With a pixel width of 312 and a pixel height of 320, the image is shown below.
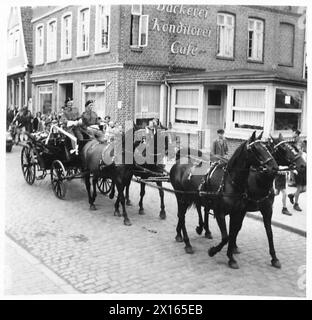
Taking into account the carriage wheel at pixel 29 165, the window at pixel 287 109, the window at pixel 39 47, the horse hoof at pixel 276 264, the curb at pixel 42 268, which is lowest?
the curb at pixel 42 268

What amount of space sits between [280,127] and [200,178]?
25.8ft

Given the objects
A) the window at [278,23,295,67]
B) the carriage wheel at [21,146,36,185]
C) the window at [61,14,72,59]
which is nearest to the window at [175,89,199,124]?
the window at [278,23,295,67]

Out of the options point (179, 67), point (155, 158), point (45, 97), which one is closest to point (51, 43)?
point (45, 97)

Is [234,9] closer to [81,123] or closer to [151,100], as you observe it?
[151,100]

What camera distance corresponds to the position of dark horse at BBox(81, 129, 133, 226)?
898 cm

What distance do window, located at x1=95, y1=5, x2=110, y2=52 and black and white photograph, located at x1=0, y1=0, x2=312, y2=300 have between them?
63 millimetres

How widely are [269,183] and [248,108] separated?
8785mm

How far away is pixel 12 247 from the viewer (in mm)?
7156

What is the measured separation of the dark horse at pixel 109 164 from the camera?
29.5ft

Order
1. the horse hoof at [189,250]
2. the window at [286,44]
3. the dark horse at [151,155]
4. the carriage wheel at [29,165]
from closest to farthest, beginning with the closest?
the horse hoof at [189,250] < the dark horse at [151,155] < the carriage wheel at [29,165] < the window at [286,44]

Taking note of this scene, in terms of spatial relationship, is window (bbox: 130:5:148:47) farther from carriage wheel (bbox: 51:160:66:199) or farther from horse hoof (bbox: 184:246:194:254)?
horse hoof (bbox: 184:246:194:254)

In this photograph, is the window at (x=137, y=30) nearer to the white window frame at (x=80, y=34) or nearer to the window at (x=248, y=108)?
the white window frame at (x=80, y=34)

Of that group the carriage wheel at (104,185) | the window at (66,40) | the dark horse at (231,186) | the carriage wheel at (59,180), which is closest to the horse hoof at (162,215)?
the dark horse at (231,186)

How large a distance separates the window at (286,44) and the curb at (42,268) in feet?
41.5
